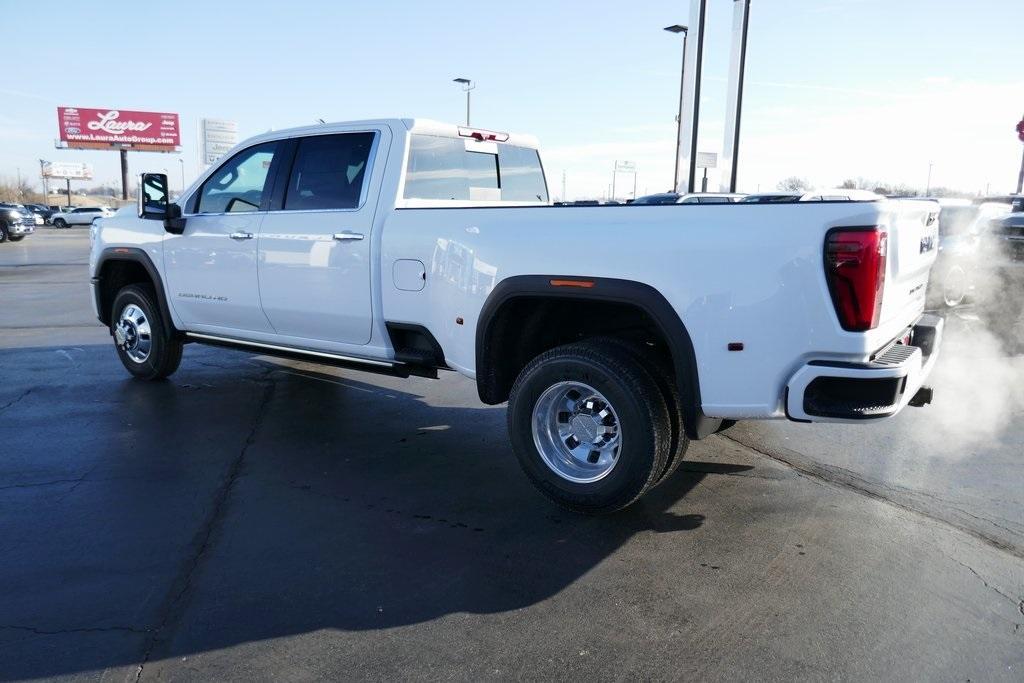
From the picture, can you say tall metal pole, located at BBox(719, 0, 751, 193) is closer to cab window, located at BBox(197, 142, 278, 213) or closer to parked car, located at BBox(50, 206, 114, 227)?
cab window, located at BBox(197, 142, 278, 213)

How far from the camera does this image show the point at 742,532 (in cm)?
372

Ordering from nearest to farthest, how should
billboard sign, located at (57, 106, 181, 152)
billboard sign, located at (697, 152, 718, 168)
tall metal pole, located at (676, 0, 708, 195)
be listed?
tall metal pole, located at (676, 0, 708, 195), billboard sign, located at (697, 152, 718, 168), billboard sign, located at (57, 106, 181, 152)

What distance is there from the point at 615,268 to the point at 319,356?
2.57 metres

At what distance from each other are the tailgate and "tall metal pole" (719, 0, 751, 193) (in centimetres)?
1962

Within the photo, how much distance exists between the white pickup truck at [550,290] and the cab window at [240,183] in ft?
0.05

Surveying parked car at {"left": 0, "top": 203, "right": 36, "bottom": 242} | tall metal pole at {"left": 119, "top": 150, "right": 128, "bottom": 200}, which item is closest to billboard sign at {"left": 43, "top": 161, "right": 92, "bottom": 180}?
tall metal pole at {"left": 119, "top": 150, "right": 128, "bottom": 200}

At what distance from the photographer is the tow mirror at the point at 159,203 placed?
597 centimetres

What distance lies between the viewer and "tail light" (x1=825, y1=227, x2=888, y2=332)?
3033 mm

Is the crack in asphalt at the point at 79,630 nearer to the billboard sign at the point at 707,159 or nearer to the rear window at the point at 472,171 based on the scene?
the rear window at the point at 472,171

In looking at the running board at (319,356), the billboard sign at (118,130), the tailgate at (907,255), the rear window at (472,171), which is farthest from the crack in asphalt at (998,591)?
the billboard sign at (118,130)

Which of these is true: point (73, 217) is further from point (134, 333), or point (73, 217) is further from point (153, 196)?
point (153, 196)

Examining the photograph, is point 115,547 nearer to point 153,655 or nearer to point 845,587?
point 153,655

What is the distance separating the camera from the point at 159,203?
6055 mm

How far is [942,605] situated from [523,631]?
5.42 ft
